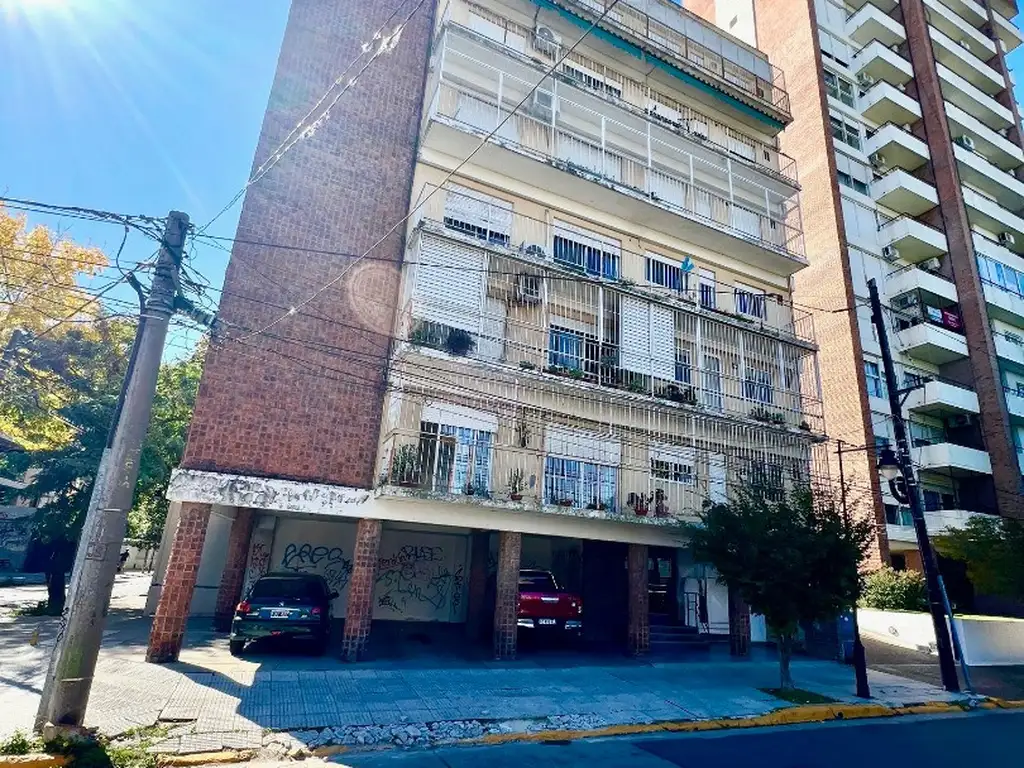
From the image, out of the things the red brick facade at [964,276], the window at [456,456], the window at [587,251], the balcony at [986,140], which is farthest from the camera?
the balcony at [986,140]

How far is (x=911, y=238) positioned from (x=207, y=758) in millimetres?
31061

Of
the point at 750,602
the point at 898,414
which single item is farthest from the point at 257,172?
the point at 898,414

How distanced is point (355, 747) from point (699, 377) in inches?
509

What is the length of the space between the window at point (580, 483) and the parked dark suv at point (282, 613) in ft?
18.6

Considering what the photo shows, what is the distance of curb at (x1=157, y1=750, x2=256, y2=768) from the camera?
19.1ft

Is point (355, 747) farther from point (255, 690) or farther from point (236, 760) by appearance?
point (255, 690)

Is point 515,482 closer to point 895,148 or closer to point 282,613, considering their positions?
point 282,613

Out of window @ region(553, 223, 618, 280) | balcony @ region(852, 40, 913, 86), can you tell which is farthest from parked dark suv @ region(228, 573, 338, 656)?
balcony @ region(852, 40, 913, 86)

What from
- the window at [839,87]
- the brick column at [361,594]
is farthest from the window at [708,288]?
the window at [839,87]

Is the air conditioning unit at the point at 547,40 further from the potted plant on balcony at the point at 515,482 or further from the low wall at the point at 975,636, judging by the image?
the low wall at the point at 975,636

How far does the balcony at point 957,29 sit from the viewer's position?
31391 millimetres

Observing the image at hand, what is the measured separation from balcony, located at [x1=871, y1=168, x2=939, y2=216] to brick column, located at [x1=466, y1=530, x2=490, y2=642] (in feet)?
82.4

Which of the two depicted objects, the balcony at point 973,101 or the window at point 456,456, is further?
the balcony at point 973,101

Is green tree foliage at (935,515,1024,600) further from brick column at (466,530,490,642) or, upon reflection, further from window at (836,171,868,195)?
window at (836,171,868,195)
